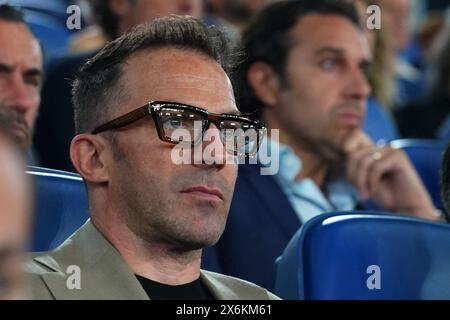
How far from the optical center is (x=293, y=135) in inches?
75.7

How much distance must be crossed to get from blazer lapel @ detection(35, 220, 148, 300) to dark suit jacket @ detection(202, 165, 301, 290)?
37cm

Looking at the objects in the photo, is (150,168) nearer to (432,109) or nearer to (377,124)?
(377,124)

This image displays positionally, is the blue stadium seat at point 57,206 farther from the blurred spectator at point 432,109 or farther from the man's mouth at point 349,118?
the blurred spectator at point 432,109

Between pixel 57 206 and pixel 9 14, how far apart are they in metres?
0.34

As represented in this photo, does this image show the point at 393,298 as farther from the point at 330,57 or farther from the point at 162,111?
the point at 330,57

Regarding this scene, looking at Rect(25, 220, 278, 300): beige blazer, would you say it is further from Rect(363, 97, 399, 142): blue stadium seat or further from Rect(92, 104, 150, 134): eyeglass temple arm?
Rect(363, 97, 399, 142): blue stadium seat

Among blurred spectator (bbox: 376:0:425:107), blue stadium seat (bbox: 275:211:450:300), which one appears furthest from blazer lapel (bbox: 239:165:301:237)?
blurred spectator (bbox: 376:0:425:107)

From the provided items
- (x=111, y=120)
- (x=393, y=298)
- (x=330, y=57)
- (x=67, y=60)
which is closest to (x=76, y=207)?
(x=111, y=120)

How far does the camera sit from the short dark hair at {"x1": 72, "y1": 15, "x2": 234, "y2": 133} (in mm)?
1156

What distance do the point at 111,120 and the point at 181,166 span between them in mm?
95

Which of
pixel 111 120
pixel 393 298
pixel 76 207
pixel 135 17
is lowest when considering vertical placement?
pixel 393 298

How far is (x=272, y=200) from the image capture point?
1.67 m

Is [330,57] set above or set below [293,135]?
above
